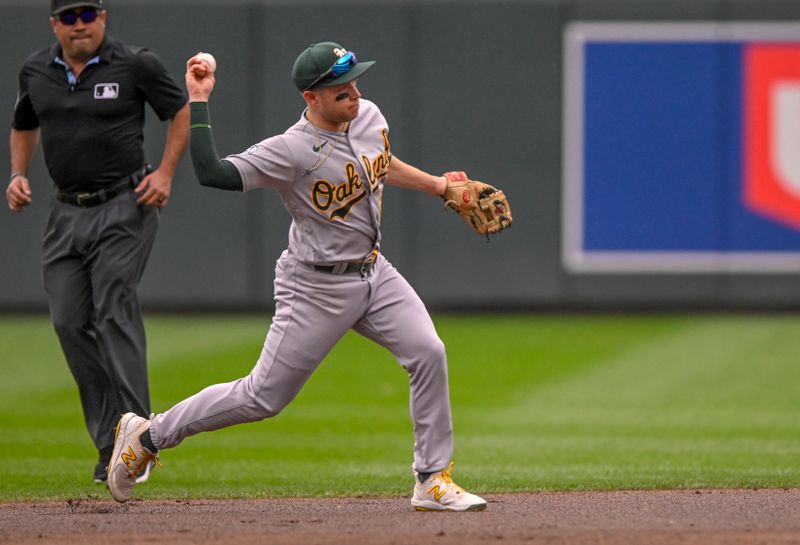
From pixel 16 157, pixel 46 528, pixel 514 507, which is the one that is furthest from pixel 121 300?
pixel 514 507

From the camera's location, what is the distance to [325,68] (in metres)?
6.00

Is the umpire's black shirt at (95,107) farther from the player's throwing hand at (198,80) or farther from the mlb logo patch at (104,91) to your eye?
the player's throwing hand at (198,80)

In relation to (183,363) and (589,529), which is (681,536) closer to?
(589,529)

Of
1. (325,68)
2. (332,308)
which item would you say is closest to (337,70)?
(325,68)

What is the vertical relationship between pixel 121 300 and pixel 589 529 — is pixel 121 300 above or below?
above

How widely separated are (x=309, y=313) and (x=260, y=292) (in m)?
10.8

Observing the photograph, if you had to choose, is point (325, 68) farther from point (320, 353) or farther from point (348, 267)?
point (320, 353)

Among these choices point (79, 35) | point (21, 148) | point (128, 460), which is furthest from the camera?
point (21, 148)

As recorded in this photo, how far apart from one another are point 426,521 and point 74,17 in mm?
2965

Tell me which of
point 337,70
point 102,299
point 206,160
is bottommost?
point 102,299

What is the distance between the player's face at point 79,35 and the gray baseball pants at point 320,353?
1655 millimetres

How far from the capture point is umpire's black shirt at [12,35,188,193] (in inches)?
281

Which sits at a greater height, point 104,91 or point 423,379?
point 104,91

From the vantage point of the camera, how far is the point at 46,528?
19.6ft
